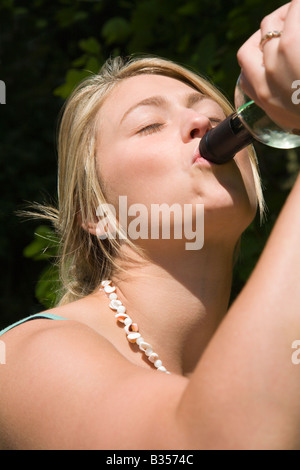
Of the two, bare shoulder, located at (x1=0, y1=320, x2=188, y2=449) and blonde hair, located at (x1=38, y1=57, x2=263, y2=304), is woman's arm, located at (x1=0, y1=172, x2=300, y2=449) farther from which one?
blonde hair, located at (x1=38, y1=57, x2=263, y2=304)

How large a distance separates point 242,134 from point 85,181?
0.53 metres

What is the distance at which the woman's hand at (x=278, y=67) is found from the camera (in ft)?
3.13

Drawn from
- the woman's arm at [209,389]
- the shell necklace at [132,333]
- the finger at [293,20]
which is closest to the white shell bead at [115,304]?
the shell necklace at [132,333]

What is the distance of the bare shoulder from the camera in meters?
0.97

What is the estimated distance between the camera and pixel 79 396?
1057mm

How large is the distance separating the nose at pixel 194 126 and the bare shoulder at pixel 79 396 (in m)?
0.49

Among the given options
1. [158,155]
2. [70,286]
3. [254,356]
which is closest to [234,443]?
[254,356]

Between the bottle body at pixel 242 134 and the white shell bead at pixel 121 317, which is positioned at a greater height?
the bottle body at pixel 242 134

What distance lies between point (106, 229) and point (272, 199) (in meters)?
1.06

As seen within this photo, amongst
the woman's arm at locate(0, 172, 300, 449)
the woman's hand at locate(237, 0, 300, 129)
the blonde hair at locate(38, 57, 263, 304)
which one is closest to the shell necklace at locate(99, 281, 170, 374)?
the blonde hair at locate(38, 57, 263, 304)

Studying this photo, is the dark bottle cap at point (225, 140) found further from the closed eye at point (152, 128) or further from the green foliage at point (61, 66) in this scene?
the green foliage at point (61, 66)

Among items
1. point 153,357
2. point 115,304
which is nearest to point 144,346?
point 153,357
